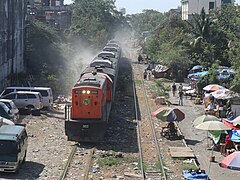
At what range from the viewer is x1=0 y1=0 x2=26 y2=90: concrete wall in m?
33.0

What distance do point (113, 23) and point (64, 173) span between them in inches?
3575

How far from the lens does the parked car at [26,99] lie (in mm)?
28031

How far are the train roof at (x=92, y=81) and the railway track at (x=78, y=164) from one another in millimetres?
2744

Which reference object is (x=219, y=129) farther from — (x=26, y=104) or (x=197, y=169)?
(x=26, y=104)

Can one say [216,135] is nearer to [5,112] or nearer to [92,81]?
[92,81]

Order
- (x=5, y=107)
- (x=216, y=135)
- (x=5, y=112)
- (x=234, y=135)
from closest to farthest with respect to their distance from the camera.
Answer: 1. (x=234, y=135)
2. (x=216, y=135)
3. (x=5, y=112)
4. (x=5, y=107)

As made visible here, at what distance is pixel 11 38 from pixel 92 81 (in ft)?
49.9

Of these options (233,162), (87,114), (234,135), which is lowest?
(234,135)

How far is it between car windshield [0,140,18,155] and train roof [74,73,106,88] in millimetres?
6636

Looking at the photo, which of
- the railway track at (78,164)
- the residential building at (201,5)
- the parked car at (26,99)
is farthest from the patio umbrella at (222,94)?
the residential building at (201,5)

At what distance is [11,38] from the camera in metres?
35.9

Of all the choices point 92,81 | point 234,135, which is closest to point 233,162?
point 234,135

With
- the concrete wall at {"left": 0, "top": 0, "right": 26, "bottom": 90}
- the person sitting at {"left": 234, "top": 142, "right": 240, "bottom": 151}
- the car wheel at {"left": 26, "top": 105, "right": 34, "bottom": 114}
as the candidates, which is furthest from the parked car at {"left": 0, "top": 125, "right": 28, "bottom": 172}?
the concrete wall at {"left": 0, "top": 0, "right": 26, "bottom": 90}

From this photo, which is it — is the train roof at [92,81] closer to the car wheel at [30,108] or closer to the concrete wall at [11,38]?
the car wheel at [30,108]
